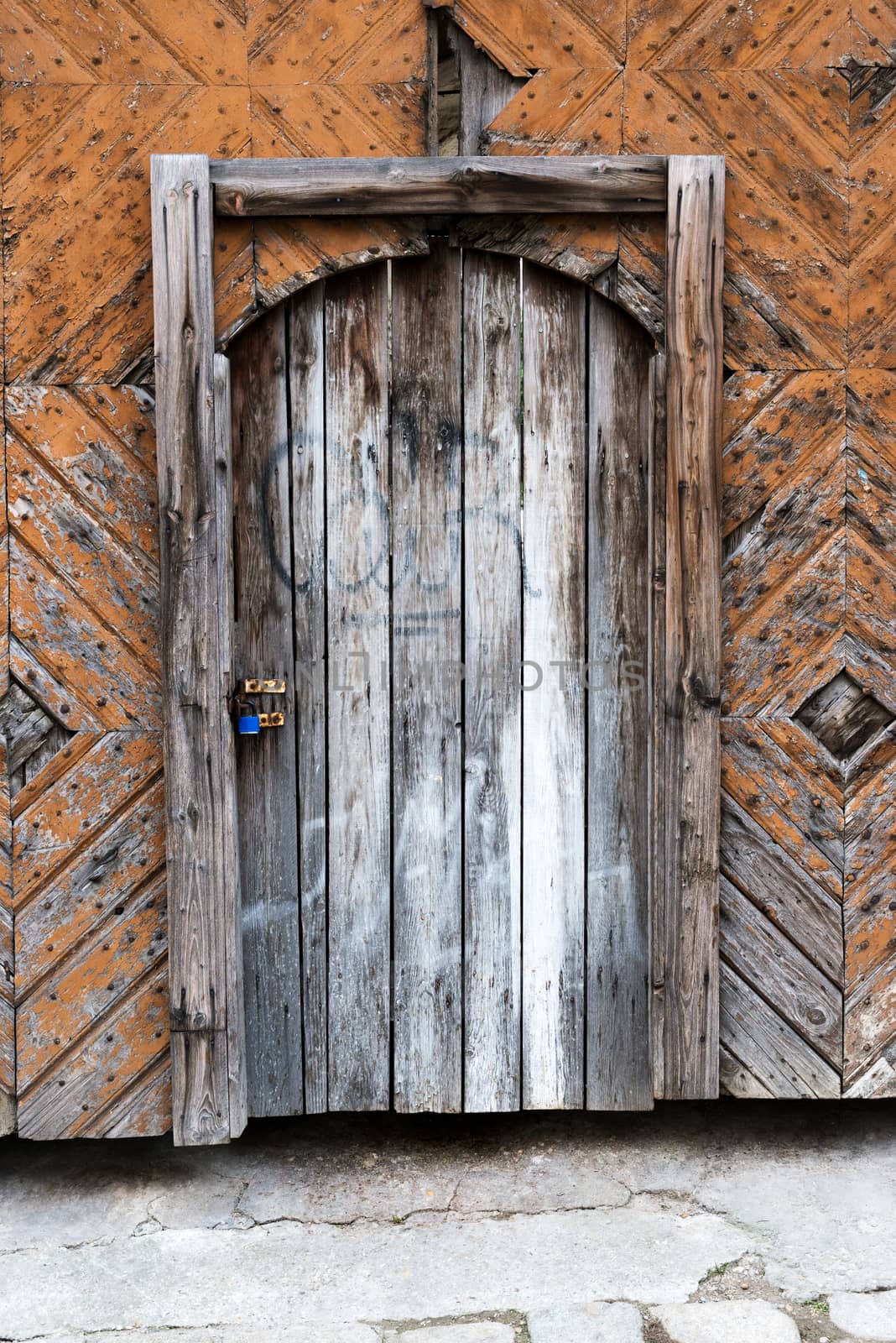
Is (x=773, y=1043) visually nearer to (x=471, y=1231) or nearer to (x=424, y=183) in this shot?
(x=471, y=1231)

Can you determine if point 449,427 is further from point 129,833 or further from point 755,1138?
point 755,1138

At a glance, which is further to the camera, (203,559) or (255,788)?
(255,788)

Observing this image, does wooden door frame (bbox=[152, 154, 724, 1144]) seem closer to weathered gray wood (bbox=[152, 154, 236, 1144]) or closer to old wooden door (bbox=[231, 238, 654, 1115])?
weathered gray wood (bbox=[152, 154, 236, 1144])

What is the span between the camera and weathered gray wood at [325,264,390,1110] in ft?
8.74

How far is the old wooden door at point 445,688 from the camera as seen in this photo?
2.67 metres

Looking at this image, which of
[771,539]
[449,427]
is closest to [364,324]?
[449,427]

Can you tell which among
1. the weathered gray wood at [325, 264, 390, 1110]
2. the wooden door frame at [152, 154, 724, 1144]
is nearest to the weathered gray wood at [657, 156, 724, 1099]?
the wooden door frame at [152, 154, 724, 1144]

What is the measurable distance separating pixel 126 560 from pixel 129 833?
2.31ft

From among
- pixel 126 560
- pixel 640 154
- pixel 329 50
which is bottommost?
pixel 126 560

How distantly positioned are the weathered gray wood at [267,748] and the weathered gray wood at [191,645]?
134 mm

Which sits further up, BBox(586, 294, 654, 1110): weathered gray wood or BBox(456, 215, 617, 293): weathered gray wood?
BBox(456, 215, 617, 293): weathered gray wood

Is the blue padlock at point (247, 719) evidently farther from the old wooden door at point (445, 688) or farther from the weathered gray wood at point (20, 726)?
the weathered gray wood at point (20, 726)

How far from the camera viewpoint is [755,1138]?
2770 millimetres

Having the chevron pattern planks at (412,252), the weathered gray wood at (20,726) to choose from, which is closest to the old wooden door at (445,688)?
the chevron pattern planks at (412,252)
